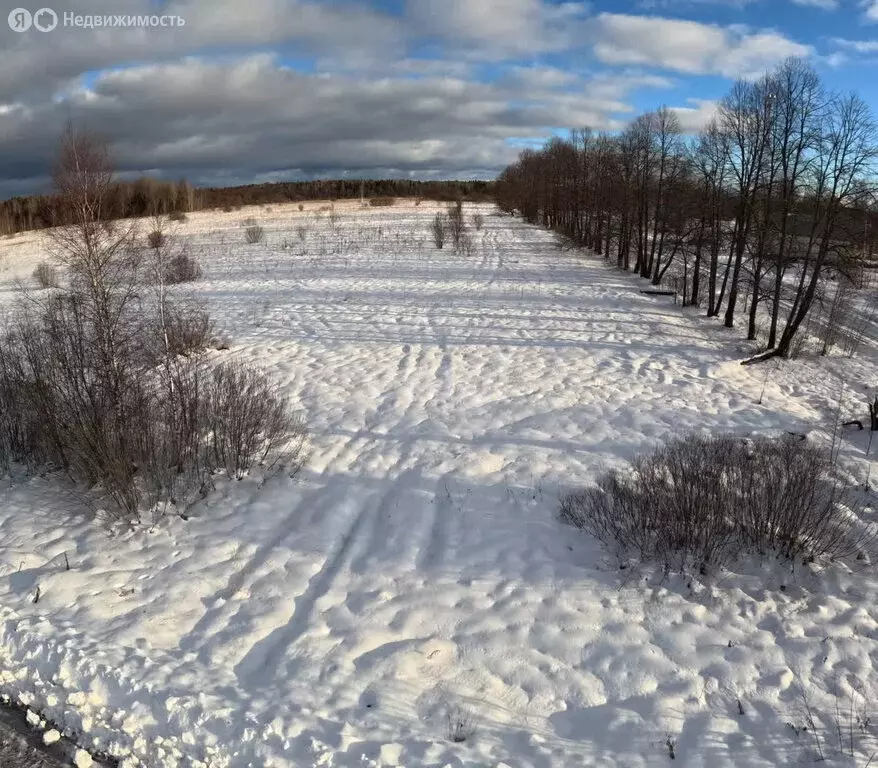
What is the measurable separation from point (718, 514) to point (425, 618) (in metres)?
2.94

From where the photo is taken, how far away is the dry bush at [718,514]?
19.0ft

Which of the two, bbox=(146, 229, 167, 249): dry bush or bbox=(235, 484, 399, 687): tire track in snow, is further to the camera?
bbox=(146, 229, 167, 249): dry bush

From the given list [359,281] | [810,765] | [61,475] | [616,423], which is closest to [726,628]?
[810,765]

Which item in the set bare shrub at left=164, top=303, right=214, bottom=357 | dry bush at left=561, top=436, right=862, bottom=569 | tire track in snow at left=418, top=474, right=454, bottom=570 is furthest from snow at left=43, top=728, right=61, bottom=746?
bare shrub at left=164, top=303, right=214, bottom=357

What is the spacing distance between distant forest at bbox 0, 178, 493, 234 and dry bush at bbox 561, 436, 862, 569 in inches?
270

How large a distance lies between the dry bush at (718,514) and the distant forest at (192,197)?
685 cm

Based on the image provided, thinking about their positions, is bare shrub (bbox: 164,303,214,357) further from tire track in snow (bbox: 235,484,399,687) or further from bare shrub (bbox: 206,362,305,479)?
tire track in snow (bbox: 235,484,399,687)

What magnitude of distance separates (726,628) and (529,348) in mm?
9331

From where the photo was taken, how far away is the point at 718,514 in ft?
19.3

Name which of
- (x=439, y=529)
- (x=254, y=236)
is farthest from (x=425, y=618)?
(x=254, y=236)

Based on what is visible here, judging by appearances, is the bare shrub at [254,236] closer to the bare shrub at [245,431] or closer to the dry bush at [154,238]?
the dry bush at [154,238]

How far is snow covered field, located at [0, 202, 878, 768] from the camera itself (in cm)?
416

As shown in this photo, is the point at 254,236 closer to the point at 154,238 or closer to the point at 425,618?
the point at 154,238

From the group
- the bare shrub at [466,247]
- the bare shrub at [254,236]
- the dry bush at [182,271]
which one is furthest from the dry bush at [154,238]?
the bare shrub at [254,236]
